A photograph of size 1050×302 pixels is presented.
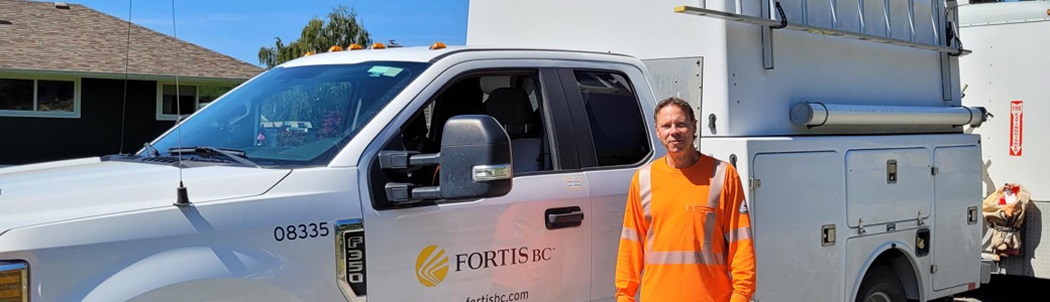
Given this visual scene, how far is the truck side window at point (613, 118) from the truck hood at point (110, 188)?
1539 mm

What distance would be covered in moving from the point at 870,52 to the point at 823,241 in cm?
145

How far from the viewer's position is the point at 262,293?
124 inches

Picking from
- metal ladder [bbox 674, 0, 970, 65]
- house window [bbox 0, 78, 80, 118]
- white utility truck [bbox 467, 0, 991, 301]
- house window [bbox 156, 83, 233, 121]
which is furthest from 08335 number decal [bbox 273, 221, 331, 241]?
house window [bbox 0, 78, 80, 118]

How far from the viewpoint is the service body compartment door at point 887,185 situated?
5492mm

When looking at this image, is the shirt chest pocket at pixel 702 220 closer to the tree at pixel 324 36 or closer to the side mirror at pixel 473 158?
the side mirror at pixel 473 158

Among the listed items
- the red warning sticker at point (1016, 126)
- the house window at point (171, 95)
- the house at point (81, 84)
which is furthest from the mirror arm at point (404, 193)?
the house window at point (171, 95)

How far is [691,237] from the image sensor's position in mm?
3762

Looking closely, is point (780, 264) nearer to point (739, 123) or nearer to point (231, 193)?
point (739, 123)

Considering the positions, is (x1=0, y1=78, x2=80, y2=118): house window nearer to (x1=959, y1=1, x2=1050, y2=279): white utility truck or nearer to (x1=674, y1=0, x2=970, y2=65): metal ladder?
(x1=959, y1=1, x2=1050, y2=279): white utility truck

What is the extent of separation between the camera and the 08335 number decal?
3.21 m

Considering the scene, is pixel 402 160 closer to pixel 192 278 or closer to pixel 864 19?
pixel 192 278

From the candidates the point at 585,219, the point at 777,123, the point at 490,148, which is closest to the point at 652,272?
the point at 585,219

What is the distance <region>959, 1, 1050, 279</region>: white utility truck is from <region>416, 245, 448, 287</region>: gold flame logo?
216 inches

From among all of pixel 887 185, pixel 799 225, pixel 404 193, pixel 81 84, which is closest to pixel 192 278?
pixel 404 193
